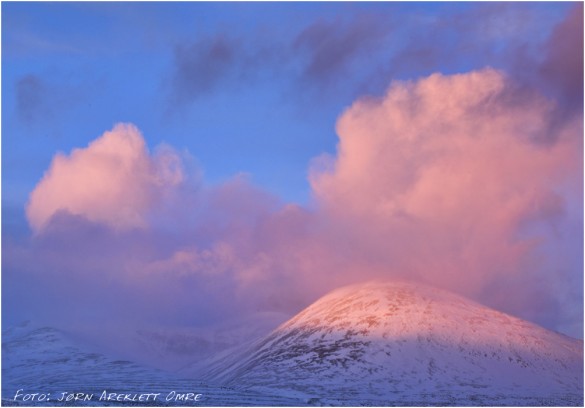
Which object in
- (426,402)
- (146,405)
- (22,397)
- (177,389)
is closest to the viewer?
(146,405)

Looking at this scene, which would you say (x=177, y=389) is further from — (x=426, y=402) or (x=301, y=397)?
(x=426, y=402)

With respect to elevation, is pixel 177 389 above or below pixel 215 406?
above

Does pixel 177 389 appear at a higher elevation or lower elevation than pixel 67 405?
higher

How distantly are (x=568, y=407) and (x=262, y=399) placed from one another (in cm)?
7535

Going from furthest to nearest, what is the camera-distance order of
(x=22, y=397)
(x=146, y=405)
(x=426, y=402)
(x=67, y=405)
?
(x=426, y=402) < (x=22, y=397) < (x=146, y=405) < (x=67, y=405)

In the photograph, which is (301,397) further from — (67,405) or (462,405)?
(67,405)

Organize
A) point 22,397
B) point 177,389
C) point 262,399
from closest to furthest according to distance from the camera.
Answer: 1. point 22,397
2. point 262,399
3. point 177,389

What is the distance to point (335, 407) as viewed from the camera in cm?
14462

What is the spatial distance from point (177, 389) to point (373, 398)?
54280mm

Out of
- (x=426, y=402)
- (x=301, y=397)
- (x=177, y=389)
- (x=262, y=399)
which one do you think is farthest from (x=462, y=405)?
(x=177, y=389)

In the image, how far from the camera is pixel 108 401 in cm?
12800

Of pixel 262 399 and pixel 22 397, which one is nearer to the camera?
pixel 22 397

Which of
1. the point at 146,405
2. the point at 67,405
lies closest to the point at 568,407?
the point at 146,405

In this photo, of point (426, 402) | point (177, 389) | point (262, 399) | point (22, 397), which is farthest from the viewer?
point (426, 402)
